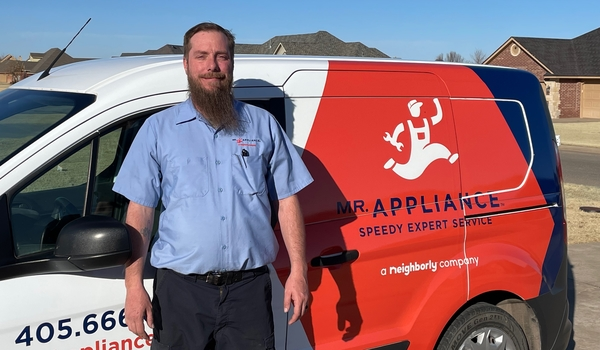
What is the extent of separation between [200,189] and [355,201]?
970mm

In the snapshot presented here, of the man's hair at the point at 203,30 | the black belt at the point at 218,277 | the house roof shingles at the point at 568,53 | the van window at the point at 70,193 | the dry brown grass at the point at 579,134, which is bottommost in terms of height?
the dry brown grass at the point at 579,134

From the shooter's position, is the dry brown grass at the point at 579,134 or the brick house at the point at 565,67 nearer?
the dry brown grass at the point at 579,134

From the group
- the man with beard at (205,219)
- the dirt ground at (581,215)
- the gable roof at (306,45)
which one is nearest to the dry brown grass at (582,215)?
the dirt ground at (581,215)

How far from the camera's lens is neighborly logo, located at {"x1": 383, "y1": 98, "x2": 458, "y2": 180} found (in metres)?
3.52

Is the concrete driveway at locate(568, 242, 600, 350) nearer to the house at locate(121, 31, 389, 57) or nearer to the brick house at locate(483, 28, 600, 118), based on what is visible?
the house at locate(121, 31, 389, 57)

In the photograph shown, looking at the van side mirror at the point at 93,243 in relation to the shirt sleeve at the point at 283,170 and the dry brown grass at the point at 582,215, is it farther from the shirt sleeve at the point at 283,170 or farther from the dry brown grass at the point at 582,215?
the dry brown grass at the point at 582,215

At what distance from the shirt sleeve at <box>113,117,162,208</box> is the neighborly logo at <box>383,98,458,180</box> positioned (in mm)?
1268

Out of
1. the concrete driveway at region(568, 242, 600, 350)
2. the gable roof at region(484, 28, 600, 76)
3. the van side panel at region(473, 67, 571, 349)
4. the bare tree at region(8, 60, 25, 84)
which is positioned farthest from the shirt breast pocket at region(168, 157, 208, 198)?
the gable roof at region(484, 28, 600, 76)

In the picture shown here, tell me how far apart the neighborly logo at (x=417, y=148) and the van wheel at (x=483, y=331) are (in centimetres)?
86

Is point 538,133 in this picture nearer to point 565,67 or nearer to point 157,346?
point 157,346

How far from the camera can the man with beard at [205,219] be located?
261 cm

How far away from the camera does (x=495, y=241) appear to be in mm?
3848

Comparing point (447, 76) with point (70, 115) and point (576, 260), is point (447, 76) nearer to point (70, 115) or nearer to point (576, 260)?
point (70, 115)

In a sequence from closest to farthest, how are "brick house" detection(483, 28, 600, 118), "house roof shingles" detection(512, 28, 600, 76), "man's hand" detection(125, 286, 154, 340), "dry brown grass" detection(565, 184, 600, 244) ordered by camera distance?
"man's hand" detection(125, 286, 154, 340), "dry brown grass" detection(565, 184, 600, 244), "brick house" detection(483, 28, 600, 118), "house roof shingles" detection(512, 28, 600, 76)
